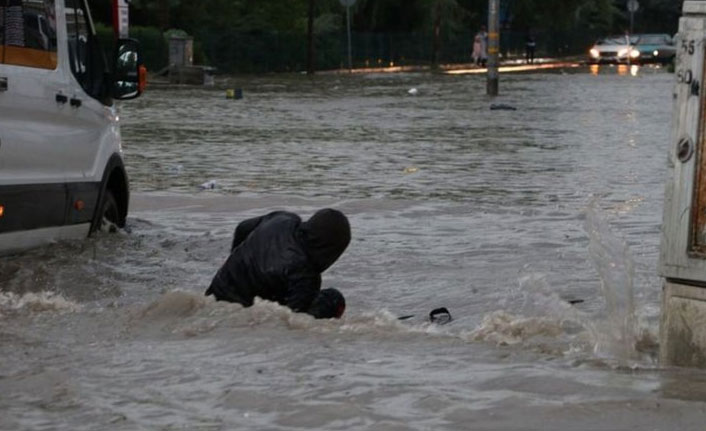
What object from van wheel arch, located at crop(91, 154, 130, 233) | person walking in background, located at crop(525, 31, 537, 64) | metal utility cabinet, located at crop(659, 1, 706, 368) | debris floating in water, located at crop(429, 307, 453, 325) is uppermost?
metal utility cabinet, located at crop(659, 1, 706, 368)

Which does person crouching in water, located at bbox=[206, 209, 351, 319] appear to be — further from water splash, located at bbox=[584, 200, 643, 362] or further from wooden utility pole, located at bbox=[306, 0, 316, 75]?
wooden utility pole, located at bbox=[306, 0, 316, 75]

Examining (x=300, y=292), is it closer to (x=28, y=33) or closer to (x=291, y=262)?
(x=291, y=262)

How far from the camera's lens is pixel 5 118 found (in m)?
10.3

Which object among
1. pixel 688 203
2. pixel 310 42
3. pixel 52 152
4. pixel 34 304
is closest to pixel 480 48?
pixel 310 42

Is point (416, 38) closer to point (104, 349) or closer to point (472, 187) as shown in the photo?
point (472, 187)

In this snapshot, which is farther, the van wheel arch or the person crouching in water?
the van wheel arch

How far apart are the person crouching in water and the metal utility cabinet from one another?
189 centimetres

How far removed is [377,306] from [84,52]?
2.88m

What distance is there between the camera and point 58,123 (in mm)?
11289

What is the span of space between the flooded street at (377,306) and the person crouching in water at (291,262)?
111 mm

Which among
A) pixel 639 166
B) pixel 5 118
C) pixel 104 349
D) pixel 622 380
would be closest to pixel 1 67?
pixel 5 118

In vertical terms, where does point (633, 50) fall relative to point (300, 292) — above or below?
below

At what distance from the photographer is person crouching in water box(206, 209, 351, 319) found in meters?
8.68

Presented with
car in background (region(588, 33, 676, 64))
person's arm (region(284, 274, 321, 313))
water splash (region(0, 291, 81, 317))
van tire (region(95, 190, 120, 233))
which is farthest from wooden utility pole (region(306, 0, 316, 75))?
person's arm (region(284, 274, 321, 313))
